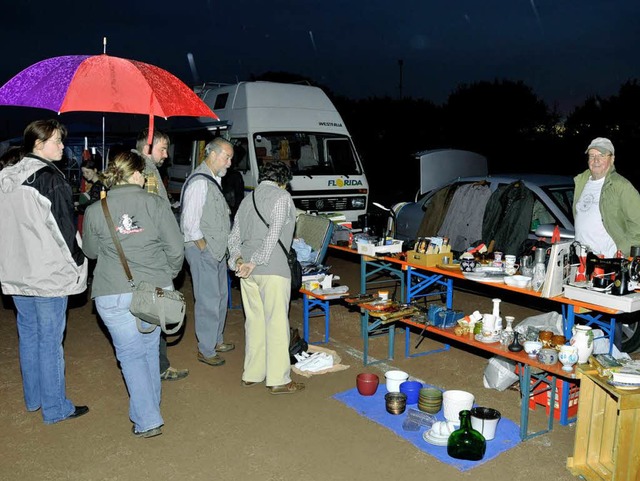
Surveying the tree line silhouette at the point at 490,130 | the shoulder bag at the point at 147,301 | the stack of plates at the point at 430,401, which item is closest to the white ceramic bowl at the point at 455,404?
the stack of plates at the point at 430,401

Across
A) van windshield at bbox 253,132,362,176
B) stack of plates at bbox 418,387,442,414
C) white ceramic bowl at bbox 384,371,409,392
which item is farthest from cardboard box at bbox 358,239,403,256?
van windshield at bbox 253,132,362,176

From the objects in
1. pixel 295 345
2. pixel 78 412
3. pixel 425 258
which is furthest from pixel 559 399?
pixel 78 412

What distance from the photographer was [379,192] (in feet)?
78.4

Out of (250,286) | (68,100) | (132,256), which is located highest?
(68,100)

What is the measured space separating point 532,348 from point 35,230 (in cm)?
355

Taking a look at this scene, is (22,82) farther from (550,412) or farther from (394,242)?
(550,412)

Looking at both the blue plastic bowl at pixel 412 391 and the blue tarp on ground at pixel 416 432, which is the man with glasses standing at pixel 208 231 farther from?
the blue plastic bowl at pixel 412 391

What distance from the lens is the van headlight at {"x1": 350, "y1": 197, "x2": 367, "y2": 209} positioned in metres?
10.6

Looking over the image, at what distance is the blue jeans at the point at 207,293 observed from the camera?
531 centimetres

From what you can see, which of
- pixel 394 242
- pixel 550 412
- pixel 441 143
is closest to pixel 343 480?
pixel 550 412

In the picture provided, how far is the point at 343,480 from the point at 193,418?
1.40m

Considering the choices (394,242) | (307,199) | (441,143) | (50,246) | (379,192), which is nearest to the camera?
(50,246)

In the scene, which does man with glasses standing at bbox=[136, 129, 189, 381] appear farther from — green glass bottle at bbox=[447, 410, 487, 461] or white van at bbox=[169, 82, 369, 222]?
white van at bbox=[169, 82, 369, 222]

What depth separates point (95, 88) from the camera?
4504 mm
